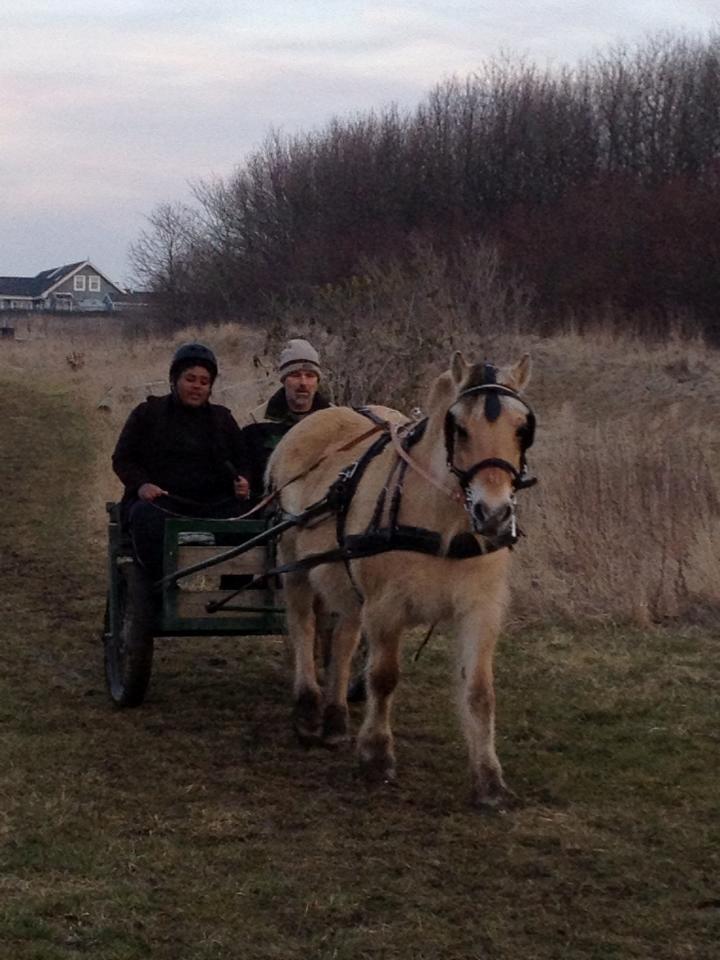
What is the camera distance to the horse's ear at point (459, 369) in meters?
5.03

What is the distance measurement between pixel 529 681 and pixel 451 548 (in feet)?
8.17

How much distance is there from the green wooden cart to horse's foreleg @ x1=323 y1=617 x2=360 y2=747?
42 cm

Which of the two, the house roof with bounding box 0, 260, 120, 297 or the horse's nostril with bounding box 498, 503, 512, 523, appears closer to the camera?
the horse's nostril with bounding box 498, 503, 512, 523

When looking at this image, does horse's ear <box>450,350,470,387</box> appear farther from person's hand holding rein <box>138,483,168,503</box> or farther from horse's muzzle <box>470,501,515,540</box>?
person's hand holding rein <box>138,483,168,503</box>

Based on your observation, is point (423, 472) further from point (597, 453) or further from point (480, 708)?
point (597, 453)

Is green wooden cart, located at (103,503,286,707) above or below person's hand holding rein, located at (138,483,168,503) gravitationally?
below

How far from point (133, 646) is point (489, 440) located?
2.55 m

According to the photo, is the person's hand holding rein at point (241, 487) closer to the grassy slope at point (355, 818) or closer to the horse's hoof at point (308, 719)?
the grassy slope at point (355, 818)

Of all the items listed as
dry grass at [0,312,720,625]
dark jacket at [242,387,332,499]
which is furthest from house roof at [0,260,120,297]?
dark jacket at [242,387,332,499]

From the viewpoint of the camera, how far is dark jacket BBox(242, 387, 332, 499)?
7.54 m

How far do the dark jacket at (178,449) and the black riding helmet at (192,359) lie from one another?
0.20m

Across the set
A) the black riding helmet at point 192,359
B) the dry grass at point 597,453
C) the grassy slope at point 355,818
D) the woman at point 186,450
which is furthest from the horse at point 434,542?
the dry grass at point 597,453

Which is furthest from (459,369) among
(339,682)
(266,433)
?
(266,433)

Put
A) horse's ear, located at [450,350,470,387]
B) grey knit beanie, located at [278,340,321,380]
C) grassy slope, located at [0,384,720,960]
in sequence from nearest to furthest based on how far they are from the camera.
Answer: grassy slope, located at [0,384,720,960], horse's ear, located at [450,350,470,387], grey knit beanie, located at [278,340,321,380]
